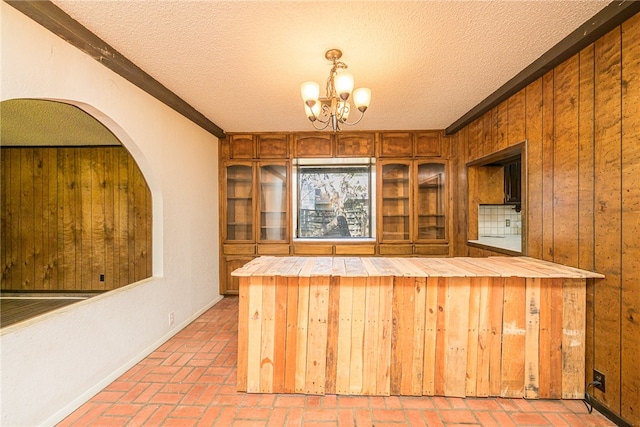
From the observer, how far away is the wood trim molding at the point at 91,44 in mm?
1559

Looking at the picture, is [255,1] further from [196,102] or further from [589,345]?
[589,345]

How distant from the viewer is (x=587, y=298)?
1906mm

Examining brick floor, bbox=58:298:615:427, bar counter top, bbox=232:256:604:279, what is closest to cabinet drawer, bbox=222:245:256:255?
bar counter top, bbox=232:256:604:279

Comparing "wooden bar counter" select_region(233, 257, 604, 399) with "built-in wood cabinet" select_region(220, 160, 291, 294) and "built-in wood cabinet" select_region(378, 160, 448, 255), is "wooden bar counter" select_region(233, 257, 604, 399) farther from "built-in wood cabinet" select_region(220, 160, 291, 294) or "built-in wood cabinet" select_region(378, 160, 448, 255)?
"built-in wood cabinet" select_region(220, 160, 291, 294)

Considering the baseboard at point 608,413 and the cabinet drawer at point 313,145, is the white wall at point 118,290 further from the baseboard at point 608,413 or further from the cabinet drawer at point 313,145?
the baseboard at point 608,413

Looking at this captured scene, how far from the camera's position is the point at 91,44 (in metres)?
1.87

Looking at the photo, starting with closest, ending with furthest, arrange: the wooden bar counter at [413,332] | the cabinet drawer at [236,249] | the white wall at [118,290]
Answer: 1. the white wall at [118,290]
2. the wooden bar counter at [413,332]
3. the cabinet drawer at [236,249]

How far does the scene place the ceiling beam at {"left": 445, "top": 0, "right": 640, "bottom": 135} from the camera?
159 centimetres

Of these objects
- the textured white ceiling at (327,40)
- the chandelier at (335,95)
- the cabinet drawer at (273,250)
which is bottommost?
the cabinet drawer at (273,250)

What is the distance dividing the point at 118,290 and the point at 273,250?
2.09m

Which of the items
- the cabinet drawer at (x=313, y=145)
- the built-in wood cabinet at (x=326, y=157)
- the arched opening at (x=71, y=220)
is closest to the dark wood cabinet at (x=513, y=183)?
the built-in wood cabinet at (x=326, y=157)

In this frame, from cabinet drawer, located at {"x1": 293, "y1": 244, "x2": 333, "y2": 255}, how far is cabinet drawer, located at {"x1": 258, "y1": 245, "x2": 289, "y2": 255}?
0.15 metres

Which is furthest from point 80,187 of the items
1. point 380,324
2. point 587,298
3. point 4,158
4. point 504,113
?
point 587,298

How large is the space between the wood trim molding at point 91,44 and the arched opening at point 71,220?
1933mm
